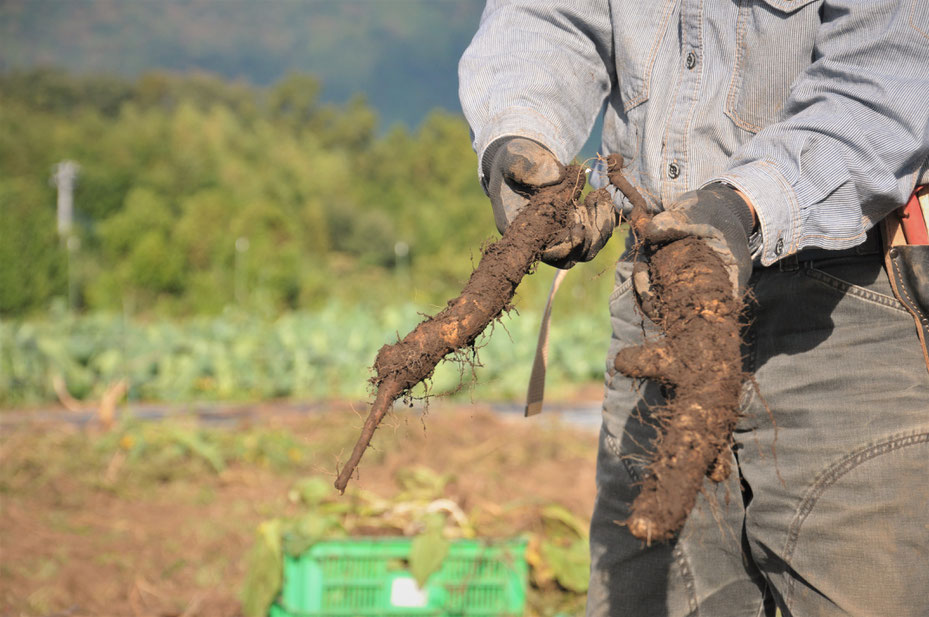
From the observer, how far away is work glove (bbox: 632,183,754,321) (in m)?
1.32

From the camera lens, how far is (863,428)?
1.48 metres

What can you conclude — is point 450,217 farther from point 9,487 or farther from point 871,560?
point 871,560

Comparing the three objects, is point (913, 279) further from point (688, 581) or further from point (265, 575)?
point (265, 575)

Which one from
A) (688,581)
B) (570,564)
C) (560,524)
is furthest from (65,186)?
(688,581)

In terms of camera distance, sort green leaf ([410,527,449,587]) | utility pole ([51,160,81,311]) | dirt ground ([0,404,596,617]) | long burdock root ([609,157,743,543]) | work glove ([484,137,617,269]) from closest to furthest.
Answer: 1. long burdock root ([609,157,743,543])
2. work glove ([484,137,617,269])
3. green leaf ([410,527,449,587])
4. dirt ground ([0,404,596,617])
5. utility pole ([51,160,81,311])

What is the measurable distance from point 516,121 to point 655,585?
3.24 ft

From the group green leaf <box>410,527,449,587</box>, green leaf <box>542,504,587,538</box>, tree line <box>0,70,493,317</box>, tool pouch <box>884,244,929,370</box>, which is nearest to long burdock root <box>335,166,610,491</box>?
tool pouch <box>884,244,929,370</box>

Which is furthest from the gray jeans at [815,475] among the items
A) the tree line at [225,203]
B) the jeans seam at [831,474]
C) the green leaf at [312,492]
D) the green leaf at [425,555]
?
the tree line at [225,203]

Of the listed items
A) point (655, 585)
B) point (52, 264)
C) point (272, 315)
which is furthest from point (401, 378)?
point (52, 264)

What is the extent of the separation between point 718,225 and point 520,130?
46 centimetres

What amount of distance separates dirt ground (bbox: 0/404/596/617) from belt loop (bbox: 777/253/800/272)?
1905 mm

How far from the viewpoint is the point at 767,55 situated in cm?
155

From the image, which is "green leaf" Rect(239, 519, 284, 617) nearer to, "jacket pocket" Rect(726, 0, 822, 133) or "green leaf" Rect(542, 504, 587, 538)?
"green leaf" Rect(542, 504, 587, 538)

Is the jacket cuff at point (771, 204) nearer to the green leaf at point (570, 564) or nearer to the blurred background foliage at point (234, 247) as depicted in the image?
the blurred background foliage at point (234, 247)
